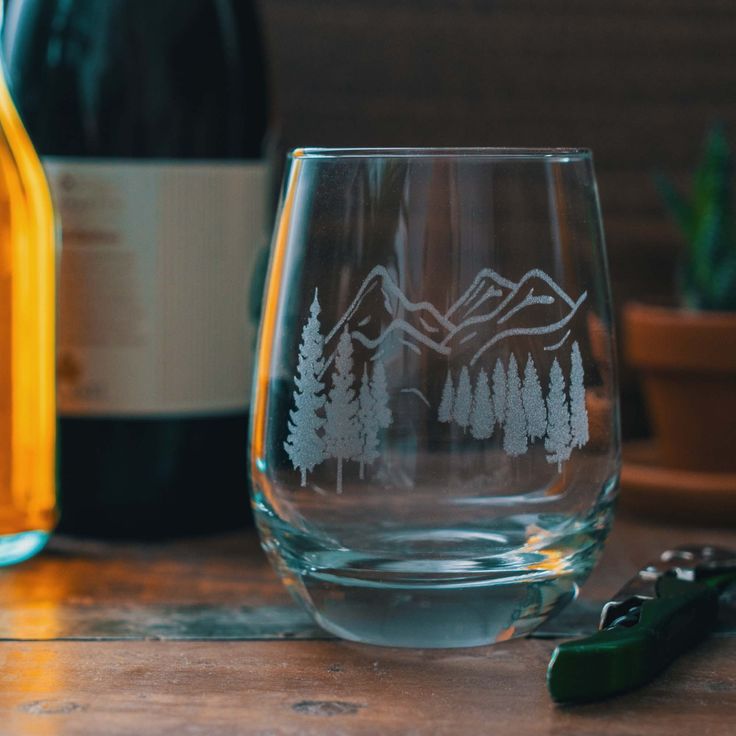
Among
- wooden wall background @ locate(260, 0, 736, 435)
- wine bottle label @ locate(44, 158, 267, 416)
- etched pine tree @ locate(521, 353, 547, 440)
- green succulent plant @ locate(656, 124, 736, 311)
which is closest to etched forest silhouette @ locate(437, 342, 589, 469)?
etched pine tree @ locate(521, 353, 547, 440)

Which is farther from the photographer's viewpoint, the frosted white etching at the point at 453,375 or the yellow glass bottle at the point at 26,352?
the yellow glass bottle at the point at 26,352

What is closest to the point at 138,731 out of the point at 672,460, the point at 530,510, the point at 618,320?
the point at 530,510

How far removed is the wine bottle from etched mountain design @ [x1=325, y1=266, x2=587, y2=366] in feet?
0.75

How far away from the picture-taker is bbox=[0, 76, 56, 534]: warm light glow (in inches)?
24.3

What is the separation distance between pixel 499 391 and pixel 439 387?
0.06 feet

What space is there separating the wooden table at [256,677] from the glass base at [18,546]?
0.12ft

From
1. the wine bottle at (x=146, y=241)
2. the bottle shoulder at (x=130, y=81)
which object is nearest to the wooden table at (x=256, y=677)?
the wine bottle at (x=146, y=241)

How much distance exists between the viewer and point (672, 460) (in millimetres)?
730

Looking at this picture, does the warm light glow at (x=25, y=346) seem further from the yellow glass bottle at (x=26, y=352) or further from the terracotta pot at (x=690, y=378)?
the terracotta pot at (x=690, y=378)

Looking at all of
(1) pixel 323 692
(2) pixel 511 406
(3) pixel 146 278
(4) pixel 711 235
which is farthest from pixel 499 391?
(4) pixel 711 235

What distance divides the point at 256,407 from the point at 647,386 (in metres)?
0.36

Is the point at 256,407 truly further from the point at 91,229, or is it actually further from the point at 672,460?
the point at 672,460

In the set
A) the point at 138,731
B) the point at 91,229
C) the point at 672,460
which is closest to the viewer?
the point at 138,731

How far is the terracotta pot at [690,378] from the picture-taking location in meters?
0.70
